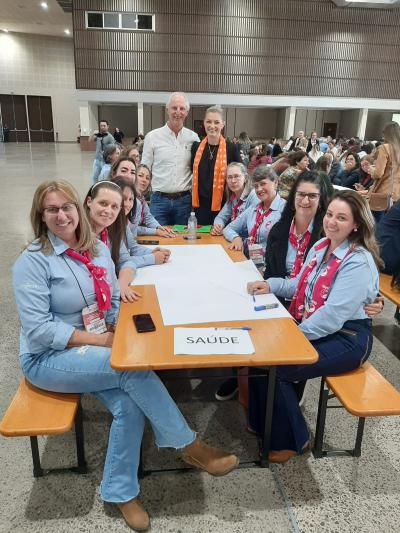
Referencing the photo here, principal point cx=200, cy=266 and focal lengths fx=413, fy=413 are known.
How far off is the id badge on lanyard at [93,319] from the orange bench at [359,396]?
1.07 meters

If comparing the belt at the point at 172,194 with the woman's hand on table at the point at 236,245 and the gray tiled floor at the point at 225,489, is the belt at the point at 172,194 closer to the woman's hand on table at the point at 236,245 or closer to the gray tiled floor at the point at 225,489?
the woman's hand on table at the point at 236,245

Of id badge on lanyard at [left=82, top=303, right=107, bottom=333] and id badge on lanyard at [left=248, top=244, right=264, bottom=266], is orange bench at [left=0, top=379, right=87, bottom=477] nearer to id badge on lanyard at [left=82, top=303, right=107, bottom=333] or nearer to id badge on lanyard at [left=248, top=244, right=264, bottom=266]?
id badge on lanyard at [left=82, top=303, right=107, bottom=333]

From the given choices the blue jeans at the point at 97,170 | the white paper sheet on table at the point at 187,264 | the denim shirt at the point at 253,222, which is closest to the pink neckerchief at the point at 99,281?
the white paper sheet on table at the point at 187,264

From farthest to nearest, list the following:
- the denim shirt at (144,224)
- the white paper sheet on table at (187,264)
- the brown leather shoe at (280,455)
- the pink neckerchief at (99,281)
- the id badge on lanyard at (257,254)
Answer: the denim shirt at (144,224)
the id badge on lanyard at (257,254)
the white paper sheet on table at (187,264)
the brown leather shoe at (280,455)
the pink neckerchief at (99,281)

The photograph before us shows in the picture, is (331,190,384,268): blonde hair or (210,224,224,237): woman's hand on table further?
(210,224,224,237): woman's hand on table

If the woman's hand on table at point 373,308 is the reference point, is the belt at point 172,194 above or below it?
above

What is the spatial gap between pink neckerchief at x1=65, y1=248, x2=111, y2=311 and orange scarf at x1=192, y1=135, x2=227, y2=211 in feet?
6.83

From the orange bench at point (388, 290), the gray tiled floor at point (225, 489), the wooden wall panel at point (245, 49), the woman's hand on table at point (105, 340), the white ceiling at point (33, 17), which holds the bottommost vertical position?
the gray tiled floor at point (225, 489)

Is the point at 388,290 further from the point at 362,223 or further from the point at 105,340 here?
the point at 105,340

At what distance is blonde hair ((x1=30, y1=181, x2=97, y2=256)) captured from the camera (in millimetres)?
1767

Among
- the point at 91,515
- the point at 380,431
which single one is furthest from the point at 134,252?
the point at 380,431

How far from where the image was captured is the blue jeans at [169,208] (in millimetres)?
4059

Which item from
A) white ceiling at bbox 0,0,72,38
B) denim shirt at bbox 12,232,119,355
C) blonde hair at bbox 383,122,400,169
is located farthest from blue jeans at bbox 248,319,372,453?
white ceiling at bbox 0,0,72,38

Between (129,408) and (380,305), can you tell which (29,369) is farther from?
(380,305)
